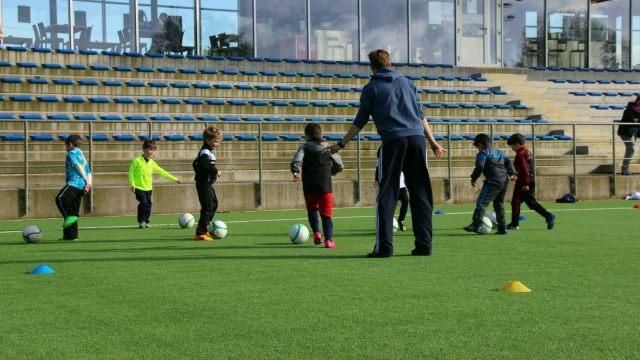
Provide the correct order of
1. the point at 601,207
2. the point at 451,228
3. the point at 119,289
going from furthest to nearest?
the point at 601,207 → the point at 451,228 → the point at 119,289

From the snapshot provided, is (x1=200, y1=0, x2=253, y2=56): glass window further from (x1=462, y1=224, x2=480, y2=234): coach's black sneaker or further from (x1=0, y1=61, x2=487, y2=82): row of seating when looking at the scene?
(x1=462, y1=224, x2=480, y2=234): coach's black sneaker

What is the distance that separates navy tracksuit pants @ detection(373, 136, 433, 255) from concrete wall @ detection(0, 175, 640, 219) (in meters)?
9.26

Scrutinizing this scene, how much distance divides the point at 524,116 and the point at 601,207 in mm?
9778

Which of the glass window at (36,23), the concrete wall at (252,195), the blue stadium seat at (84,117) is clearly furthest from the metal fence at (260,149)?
the glass window at (36,23)

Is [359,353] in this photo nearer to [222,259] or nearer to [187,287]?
[187,287]

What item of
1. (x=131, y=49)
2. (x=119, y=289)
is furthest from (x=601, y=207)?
(x=131, y=49)

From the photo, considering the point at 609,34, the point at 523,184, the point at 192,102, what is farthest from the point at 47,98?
the point at 609,34

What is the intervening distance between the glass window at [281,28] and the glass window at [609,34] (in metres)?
12.9

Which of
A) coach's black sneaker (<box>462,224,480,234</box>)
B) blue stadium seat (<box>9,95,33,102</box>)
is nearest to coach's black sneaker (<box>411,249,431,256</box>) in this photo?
coach's black sneaker (<box>462,224,480,234</box>)

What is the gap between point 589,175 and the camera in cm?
2059

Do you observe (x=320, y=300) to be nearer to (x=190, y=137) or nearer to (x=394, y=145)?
(x=394, y=145)

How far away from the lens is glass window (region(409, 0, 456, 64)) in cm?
3206

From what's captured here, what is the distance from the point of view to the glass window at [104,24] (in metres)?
26.8

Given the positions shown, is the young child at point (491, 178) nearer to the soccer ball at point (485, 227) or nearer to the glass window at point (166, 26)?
the soccer ball at point (485, 227)
